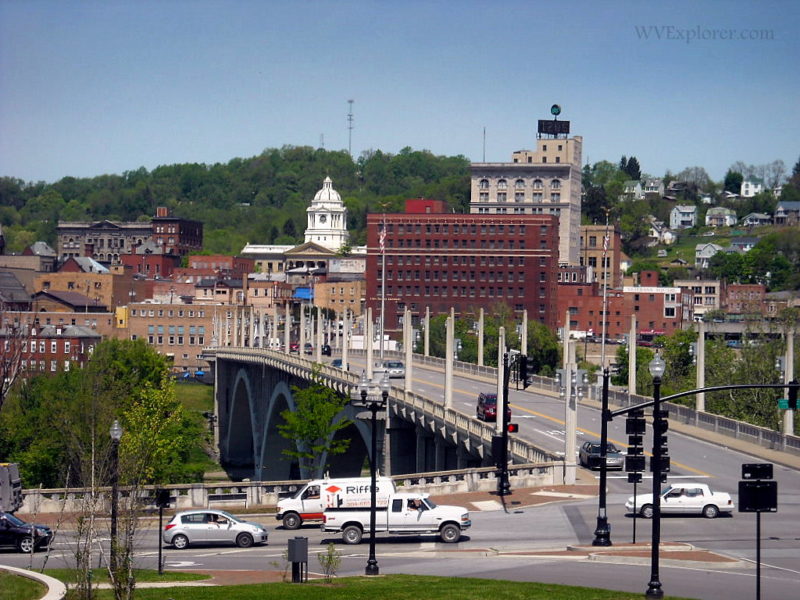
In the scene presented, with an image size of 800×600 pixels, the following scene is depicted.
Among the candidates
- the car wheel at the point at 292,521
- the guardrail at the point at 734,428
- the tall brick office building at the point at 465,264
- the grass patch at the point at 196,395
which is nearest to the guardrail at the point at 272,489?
the car wheel at the point at 292,521

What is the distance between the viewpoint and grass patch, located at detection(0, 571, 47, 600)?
28391 mm

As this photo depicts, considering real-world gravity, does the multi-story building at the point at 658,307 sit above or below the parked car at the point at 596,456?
above

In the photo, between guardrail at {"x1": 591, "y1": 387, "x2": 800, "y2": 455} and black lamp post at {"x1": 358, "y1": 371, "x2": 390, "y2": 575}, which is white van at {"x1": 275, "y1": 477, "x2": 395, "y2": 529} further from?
guardrail at {"x1": 591, "y1": 387, "x2": 800, "y2": 455}

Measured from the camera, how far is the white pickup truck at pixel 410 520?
41500mm

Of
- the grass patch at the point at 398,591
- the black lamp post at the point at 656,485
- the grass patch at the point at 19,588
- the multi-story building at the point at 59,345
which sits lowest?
the multi-story building at the point at 59,345

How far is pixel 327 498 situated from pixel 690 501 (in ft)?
38.8

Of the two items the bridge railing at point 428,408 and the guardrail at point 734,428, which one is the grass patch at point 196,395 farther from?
the guardrail at point 734,428

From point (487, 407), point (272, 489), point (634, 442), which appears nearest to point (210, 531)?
point (272, 489)

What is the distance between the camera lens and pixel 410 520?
4194 centimetres

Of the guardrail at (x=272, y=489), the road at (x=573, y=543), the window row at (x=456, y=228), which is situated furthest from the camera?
the window row at (x=456, y=228)

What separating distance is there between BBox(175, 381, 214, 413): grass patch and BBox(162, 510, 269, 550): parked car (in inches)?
4925

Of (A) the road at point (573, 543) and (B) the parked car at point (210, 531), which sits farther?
(B) the parked car at point (210, 531)

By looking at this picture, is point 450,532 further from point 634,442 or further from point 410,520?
point 634,442

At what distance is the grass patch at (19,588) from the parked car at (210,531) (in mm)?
11937
